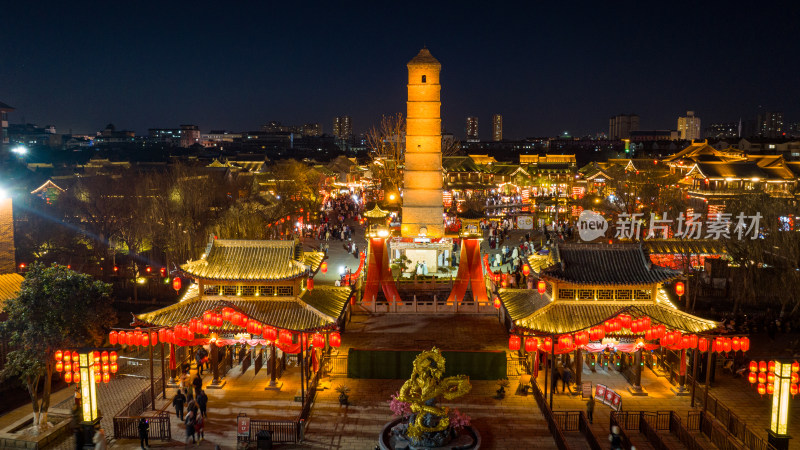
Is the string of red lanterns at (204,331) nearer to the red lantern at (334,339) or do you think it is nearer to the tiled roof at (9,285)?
the red lantern at (334,339)

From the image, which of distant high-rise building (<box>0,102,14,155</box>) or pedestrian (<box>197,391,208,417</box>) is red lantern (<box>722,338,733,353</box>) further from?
distant high-rise building (<box>0,102,14,155</box>)

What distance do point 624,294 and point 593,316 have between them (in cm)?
133

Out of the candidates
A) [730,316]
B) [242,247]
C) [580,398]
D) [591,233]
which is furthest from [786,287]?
[242,247]

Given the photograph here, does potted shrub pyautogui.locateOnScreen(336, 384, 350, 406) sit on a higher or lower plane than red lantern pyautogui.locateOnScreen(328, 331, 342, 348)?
lower

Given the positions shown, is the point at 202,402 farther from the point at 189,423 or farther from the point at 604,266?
the point at 604,266

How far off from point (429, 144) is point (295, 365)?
15.1 m

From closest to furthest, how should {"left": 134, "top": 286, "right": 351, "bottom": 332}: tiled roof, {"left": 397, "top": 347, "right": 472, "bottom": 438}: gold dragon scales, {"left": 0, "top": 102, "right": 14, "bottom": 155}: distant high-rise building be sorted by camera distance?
{"left": 397, "top": 347, "right": 472, "bottom": 438}: gold dragon scales < {"left": 134, "top": 286, "right": 351, "bottom": 332}: tiled roof < {"left": 0, "top": 102, "right": 14, "bottom": 155}: distant high-rise building

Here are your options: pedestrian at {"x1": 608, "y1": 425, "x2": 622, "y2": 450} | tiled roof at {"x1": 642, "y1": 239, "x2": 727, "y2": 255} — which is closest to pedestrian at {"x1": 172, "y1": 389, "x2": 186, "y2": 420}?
pedestrian at {"x1": 608, "y1": 425, "x2": 622, "y2": 450}

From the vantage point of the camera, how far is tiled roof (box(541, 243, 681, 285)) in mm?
15883

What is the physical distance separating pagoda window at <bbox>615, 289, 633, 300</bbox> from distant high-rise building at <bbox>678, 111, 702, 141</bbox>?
7217 inches

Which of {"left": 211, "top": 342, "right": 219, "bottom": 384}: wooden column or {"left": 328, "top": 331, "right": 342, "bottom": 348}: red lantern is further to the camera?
{"left": 211, "top": 342, "right": 219, "bottom": 384}: wooden column

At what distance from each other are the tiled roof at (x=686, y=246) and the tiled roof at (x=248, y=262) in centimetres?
1838

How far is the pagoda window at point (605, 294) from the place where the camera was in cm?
1608

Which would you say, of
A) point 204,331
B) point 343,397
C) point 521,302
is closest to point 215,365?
point 204,331
